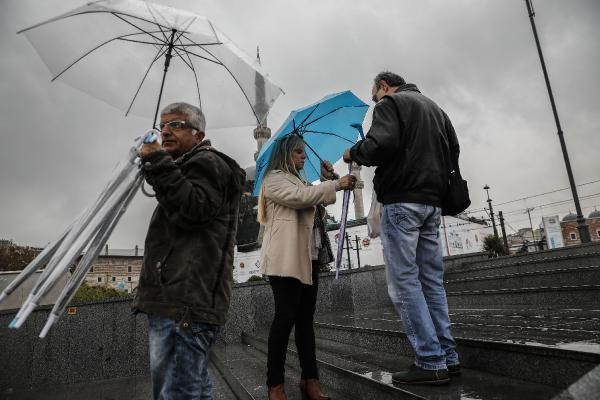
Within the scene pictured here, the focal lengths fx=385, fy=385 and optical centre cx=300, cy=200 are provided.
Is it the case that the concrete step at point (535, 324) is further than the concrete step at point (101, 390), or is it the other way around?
the concrete step at point (101, 390)

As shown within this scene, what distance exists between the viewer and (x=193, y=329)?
5.44 ft

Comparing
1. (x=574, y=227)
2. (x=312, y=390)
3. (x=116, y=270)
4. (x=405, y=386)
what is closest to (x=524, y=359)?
(x=405, y=386)

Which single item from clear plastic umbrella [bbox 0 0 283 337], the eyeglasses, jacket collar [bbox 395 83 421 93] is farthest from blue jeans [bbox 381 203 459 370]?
clear plastic umbrella [bbox 0 0 283 337]

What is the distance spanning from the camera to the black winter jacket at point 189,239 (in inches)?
65.4

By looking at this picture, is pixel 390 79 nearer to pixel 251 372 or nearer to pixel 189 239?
pixel 189 239

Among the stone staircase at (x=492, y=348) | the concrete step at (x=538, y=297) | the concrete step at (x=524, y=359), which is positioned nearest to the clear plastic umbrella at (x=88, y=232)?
the stone staircase at (x=492, y=348)

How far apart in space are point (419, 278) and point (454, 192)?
0.66 m

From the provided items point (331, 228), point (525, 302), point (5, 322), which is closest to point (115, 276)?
point (331, 228)

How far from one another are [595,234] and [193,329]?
220 ft

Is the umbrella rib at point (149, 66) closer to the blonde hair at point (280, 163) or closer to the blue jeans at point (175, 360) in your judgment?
the blonde hair at point (280, 163)

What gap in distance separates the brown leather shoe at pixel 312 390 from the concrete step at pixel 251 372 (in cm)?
20

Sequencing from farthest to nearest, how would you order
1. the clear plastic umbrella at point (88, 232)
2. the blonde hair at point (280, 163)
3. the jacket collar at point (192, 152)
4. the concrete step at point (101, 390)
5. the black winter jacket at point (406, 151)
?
the concrete step at point (101, 390), the blonde hair at point (280, 163), the black winter jacket at point (406, 151), the jacket collar at point (192, 152), the clear plastic umbrella at point (88, 232)

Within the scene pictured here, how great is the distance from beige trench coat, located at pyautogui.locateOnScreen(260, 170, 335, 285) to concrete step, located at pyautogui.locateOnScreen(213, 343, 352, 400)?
1134 mm

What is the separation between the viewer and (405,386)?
2414 millimetres
